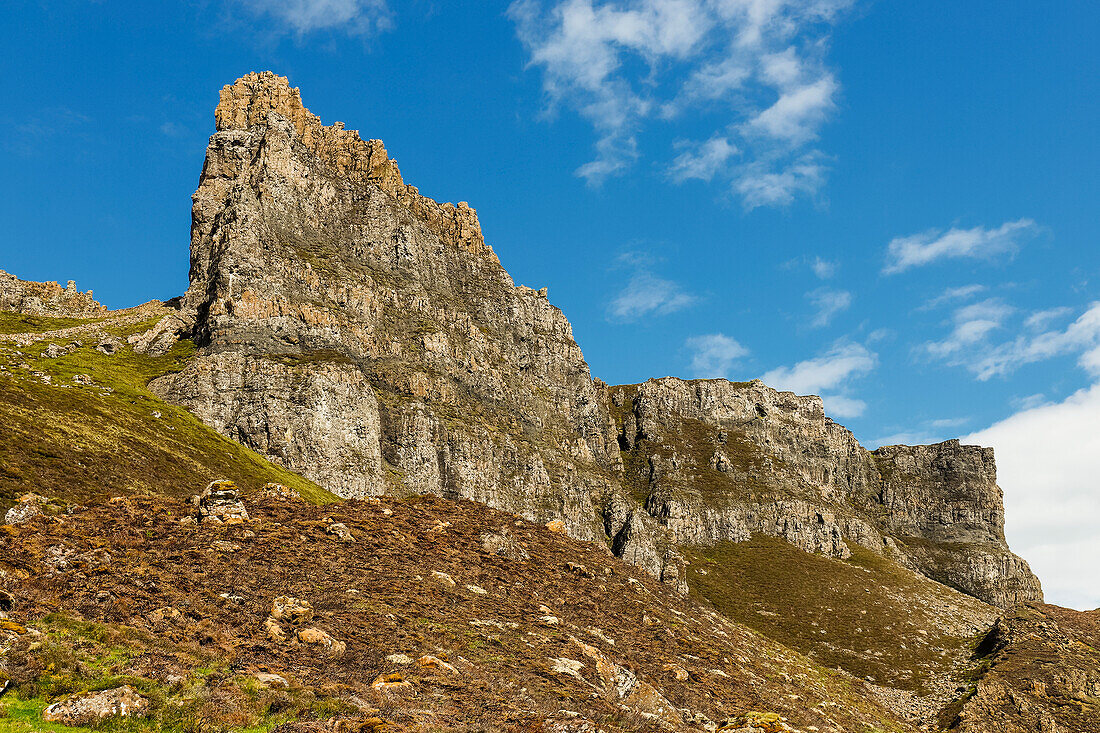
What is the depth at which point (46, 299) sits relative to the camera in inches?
6727

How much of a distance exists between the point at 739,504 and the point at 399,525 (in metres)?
163

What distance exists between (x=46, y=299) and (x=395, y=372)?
103616 mm

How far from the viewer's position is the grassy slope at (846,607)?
115m

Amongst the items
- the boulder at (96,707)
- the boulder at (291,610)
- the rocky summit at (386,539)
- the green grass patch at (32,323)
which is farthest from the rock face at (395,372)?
the boulder at (96,707)

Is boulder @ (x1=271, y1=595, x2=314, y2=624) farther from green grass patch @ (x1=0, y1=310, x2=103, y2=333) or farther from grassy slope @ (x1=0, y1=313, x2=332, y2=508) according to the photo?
green grass patch @ (x1=0, y1=310, x2=103, y2=333)

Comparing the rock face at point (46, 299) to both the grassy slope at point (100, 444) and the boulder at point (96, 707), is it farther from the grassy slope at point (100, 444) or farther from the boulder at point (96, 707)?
the boulder at point (96, 707)

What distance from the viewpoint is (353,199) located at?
6713 inches

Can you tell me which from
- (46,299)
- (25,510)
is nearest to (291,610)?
(25,510)

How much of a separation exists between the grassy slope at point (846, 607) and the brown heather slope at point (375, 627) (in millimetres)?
86052

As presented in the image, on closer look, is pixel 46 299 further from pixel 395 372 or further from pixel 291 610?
pixel 291 610

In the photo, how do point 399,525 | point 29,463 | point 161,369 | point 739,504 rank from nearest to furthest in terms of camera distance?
point 399,525 < point 29,463 < point 161,369 < point 739,504

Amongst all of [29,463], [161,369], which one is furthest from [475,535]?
[161,369]

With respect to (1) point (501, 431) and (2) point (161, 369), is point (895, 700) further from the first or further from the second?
(2) point (161, 369)

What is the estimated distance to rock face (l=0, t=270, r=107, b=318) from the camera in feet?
509
